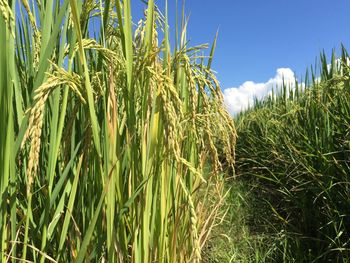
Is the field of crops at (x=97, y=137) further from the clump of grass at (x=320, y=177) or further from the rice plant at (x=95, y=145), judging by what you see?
the clump of grass at (x=320, y=177)

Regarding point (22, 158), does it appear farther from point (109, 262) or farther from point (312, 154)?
point (312, 154)

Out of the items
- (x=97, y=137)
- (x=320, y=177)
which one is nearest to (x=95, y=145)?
(x=97, y=137)

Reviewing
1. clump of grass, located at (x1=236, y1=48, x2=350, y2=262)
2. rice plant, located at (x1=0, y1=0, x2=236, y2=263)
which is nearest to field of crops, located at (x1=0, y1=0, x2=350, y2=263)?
rice plant, located at (x1=0, y1=0, x2=236, y2=263)

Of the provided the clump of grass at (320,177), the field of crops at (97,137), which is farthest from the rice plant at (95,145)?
the clump of grass at (320,177)

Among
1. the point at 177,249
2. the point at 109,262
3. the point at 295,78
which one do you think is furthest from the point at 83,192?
the point at 295,78

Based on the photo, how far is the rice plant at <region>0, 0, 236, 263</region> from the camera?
82cm

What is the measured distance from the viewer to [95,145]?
858 mm

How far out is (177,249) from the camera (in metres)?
1.19

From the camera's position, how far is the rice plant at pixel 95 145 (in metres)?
0.82

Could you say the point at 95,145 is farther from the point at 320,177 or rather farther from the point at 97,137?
the point at 320,177

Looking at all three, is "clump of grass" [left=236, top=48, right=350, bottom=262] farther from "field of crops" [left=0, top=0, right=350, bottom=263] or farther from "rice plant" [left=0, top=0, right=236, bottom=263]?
"rice plant" [left=0, top=0, right=236, bottom=263]

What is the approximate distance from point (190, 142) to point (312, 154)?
146cm

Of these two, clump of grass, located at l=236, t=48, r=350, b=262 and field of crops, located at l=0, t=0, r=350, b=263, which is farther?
clump of grass, located at l=236, t=48, r=350, b=262

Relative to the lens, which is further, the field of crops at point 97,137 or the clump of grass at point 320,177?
the clump of grass at point 320,177
